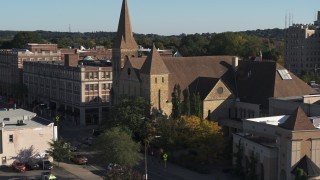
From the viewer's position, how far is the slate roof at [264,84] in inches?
2773

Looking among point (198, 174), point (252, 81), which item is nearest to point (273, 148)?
point (198, 174)

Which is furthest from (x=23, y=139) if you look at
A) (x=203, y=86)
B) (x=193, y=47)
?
(x=193, y=47)

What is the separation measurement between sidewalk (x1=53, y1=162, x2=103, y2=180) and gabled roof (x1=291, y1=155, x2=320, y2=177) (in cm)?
1935

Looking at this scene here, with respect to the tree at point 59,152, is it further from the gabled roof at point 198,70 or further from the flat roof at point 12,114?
the gabled roof at point 198,70

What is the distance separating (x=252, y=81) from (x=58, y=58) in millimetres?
66159

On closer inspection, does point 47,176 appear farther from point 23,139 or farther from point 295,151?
point 295,151

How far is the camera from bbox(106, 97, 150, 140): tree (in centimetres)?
6469

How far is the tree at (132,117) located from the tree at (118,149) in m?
8.64

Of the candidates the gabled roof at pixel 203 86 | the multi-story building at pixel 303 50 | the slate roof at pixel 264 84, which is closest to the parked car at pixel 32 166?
the gabled roof at pixel 203 86

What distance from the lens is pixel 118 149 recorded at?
53156 mm

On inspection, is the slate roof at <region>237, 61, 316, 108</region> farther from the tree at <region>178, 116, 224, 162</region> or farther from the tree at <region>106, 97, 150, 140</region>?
the tree at <region>106, 97, 150, 140</region>

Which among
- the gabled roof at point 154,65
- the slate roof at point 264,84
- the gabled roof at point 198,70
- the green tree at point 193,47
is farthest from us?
the green tree at point 193,47

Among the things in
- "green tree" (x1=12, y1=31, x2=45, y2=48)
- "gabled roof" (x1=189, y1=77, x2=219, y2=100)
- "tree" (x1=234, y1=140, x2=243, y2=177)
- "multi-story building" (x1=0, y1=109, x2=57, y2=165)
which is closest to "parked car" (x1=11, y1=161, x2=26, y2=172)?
"multi-story building" (x1=0, y1=109, x2=57, y2=165)

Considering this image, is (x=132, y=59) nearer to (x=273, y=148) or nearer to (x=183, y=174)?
(x=183, y=174)
